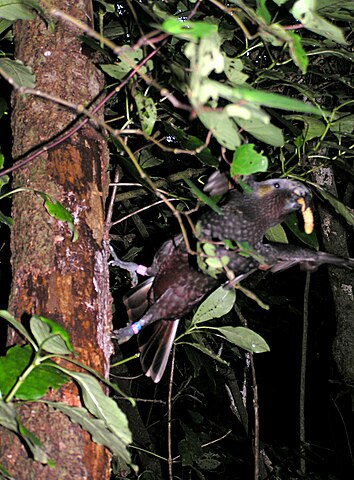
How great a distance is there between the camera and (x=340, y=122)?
1.47 m

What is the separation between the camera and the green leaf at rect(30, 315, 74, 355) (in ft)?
2.63

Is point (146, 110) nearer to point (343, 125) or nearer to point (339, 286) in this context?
point (343, 125)

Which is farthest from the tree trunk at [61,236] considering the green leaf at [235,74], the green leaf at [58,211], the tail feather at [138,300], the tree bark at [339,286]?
the tree bark at [339,286]

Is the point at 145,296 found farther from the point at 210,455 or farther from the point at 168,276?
the point at 210,455

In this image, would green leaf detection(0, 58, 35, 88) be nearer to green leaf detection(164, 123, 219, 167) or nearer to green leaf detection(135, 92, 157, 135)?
green leaf detection(135, 92, 157, 135)

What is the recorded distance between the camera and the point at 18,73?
113 centimetres

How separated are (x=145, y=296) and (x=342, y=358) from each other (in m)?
1.05

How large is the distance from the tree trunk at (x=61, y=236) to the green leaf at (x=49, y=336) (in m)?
0.10

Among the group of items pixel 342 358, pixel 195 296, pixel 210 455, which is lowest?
pixel 210 455

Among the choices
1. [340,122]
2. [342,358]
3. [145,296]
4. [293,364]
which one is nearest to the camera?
[340,122]

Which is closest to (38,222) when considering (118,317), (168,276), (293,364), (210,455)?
(168,276)

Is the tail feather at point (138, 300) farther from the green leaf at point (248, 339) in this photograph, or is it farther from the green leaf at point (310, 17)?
the green leaf at point (310, 17)

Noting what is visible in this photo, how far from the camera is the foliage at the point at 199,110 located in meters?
0.69

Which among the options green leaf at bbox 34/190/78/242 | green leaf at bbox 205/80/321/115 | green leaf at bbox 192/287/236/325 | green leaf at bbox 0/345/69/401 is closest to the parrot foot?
green leaf at bbox 192/287/236/325
